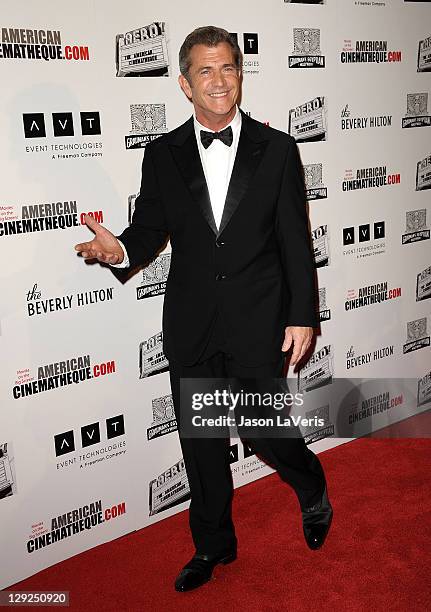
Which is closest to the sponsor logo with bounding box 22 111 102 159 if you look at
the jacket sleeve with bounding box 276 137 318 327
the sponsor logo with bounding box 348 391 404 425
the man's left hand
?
the jacket sleeve with bounding box 276 137 318 327

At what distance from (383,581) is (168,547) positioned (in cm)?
86

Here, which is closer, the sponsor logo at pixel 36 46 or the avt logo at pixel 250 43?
the sponsor logo at pixel 36 46

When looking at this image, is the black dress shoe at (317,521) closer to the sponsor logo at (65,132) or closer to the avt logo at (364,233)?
the avt logo at (364,233)

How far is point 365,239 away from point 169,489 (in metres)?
1.54

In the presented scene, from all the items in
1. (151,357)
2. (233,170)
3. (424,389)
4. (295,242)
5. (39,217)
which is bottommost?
(424,389)

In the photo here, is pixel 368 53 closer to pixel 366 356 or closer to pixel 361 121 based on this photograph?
pixel 361 121

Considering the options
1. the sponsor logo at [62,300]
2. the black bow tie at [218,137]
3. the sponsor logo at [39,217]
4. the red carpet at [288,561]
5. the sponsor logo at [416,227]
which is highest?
the black bow tie at [218,137]

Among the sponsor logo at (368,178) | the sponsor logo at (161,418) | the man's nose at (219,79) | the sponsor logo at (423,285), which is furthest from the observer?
the sponsor logo at (423,285)

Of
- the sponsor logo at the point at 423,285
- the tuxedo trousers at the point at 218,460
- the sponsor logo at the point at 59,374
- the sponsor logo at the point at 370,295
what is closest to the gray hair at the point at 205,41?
the tuxedo trousers at the point at 218,460

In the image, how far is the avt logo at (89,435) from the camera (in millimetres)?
2881

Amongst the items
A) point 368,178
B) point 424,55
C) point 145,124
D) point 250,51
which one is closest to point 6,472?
point 145,124

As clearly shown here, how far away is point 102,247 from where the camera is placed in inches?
96.3

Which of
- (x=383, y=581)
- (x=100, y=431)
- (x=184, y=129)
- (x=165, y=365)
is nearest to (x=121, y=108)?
(x=184, y=129)

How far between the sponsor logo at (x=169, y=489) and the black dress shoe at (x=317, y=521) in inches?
25.2
